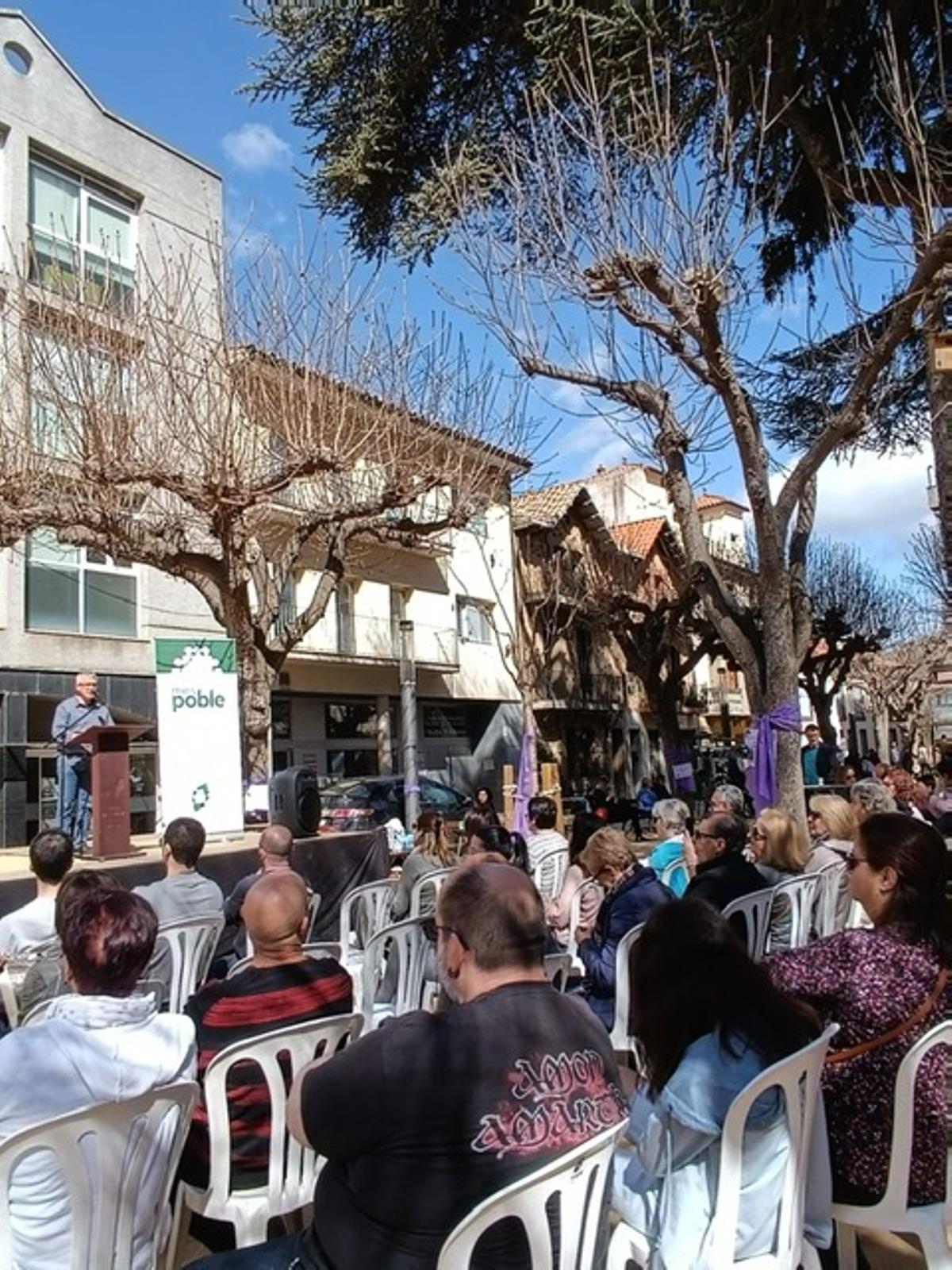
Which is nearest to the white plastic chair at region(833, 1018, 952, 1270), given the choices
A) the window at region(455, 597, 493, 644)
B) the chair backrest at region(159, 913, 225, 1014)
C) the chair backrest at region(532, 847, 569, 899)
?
the chair backrest at region(159, 913, 225, 1014)

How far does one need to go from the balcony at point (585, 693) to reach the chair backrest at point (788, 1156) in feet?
94.0

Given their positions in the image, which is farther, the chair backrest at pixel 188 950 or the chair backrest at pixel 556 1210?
the chair backrest at pixel 188 950

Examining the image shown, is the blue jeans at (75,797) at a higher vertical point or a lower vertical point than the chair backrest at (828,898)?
higher

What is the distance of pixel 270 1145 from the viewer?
9.31ft

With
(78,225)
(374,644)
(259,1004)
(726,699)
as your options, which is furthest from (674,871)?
(726,699)

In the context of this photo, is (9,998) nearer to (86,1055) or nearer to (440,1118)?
(86,1055)

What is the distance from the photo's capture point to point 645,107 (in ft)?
29.3

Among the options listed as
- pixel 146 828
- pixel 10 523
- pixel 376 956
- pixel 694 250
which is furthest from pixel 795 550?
pixel 146 828

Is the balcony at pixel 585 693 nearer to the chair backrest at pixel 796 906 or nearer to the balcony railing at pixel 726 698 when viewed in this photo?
the balcony railing at pixel 726 698

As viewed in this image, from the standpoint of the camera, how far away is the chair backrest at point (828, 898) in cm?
567

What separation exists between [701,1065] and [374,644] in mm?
23693

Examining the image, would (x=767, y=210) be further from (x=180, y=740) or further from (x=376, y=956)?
(x=376, y=956)

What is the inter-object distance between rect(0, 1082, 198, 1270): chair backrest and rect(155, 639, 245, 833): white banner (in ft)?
23.8

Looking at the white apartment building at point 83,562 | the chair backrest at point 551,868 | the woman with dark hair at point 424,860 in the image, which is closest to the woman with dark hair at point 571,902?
the woman with dark hair at point 424,860
